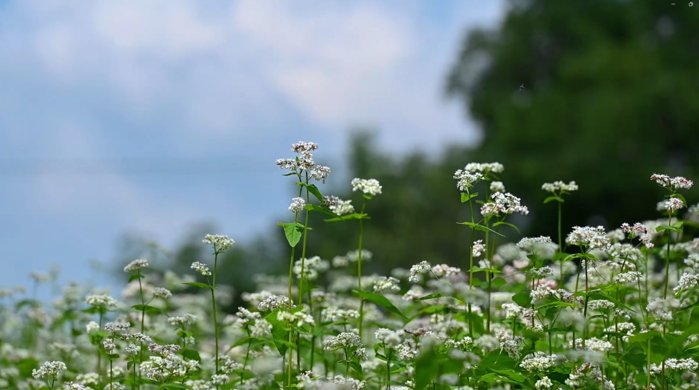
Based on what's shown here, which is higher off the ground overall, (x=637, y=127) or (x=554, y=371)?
(x=637, y=127)

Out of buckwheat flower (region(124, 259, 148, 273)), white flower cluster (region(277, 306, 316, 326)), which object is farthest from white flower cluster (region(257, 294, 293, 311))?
buckwheat flower (region(124, 259, 148, 273))

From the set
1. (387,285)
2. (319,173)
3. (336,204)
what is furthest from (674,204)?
(319,173)

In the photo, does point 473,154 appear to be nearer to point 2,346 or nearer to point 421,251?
point 421,251

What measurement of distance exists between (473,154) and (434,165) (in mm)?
5718

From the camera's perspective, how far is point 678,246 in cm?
554

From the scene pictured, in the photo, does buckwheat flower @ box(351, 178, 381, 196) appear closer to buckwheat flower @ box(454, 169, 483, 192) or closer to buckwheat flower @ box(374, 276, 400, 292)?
buckwheat flower @ box(454, 169, 483, 192)

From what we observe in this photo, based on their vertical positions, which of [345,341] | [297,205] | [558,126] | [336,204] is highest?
[558,126]

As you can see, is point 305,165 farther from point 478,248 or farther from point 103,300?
point 103,300

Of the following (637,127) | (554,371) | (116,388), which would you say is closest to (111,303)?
(116,388)

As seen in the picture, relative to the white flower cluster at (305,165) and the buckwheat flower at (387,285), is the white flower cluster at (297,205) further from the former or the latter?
the buckwheat flower at (387,285)

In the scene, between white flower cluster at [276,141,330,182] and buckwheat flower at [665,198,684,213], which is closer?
white flower cluster at [276,141,330,182]

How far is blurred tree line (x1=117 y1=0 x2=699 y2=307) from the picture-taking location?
27.1 meters

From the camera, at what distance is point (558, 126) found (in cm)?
2945

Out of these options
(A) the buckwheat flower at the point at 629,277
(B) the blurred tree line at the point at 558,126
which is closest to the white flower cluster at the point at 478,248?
(A) the buckwheat flower at the point at 629,277
